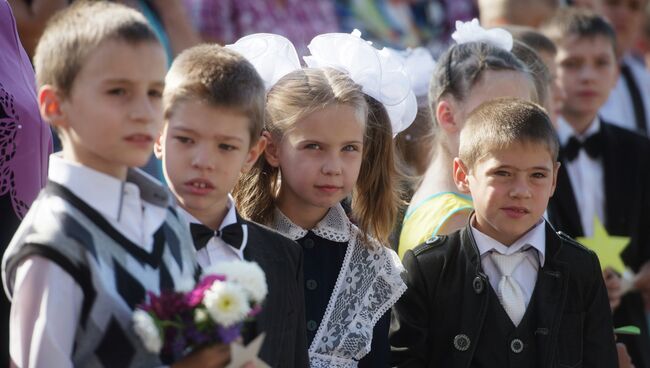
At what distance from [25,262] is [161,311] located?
326mm

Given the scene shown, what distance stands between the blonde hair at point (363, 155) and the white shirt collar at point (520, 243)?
36 centimetres

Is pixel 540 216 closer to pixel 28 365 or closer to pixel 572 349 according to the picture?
pixel 572 349

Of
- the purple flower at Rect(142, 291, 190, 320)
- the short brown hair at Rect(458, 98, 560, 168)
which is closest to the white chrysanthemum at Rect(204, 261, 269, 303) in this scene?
the purple flower at Rect(142, 291, 190, 320)

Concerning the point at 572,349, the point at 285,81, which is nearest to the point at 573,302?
the point at 572,349

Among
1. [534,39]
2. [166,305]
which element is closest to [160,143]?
[166,305]

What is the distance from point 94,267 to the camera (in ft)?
8.44

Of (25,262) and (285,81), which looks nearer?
(25,262)

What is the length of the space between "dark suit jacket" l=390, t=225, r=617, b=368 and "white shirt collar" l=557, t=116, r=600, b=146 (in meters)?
2.12

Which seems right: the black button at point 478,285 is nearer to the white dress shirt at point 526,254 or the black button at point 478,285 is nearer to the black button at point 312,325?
the white dress shirt at point 526,254

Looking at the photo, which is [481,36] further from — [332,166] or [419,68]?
[332,166]

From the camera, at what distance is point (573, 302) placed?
3.64 meters

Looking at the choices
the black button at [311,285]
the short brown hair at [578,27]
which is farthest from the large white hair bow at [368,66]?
the short brown hair at [578,27]

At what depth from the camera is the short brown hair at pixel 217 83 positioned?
10.2 feet

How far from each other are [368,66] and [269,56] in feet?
1.14
